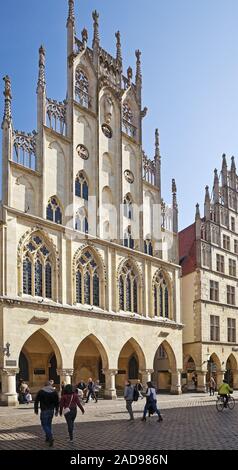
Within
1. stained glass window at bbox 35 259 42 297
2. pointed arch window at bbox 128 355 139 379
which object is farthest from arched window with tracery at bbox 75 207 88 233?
pointed arch window at bbox 128 355 139 379

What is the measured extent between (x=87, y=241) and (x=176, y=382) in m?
12.5

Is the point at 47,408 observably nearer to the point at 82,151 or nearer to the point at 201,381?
the point at 82,151

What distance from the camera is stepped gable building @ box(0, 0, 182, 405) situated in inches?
1142

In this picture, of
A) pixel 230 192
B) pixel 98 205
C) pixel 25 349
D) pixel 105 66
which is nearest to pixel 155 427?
pixel 25 349

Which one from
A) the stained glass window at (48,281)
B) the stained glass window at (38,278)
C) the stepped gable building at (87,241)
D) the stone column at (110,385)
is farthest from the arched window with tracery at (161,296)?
the stained glass window at (38,278)

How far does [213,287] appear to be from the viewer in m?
45.7

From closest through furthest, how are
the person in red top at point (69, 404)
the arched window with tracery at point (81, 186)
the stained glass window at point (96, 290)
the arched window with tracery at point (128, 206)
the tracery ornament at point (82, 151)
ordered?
the person in red top at point (69, 404) < the stained glass window at point (96, 290) < the arched window with tracery at point (81, 186) < the tracery ornament at point (82, 151) < the arched window with tracery at point (128, 206)

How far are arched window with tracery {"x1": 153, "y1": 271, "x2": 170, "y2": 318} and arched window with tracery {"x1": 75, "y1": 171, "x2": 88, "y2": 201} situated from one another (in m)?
8.22

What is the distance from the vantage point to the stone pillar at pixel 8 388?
88.2 feet

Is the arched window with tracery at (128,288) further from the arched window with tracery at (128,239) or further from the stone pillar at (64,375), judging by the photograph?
the stone pillar at (64,375)

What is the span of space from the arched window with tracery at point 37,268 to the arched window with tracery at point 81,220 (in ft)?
9.77

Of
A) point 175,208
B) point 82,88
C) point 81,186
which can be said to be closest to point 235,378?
point 175,208

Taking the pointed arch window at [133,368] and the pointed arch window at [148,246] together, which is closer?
the pointed arch window at [148,246]

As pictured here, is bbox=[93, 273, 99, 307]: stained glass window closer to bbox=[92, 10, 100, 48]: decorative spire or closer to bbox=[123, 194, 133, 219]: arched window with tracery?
bbox=[123, 194, 133, 219]: arched window with tracery
